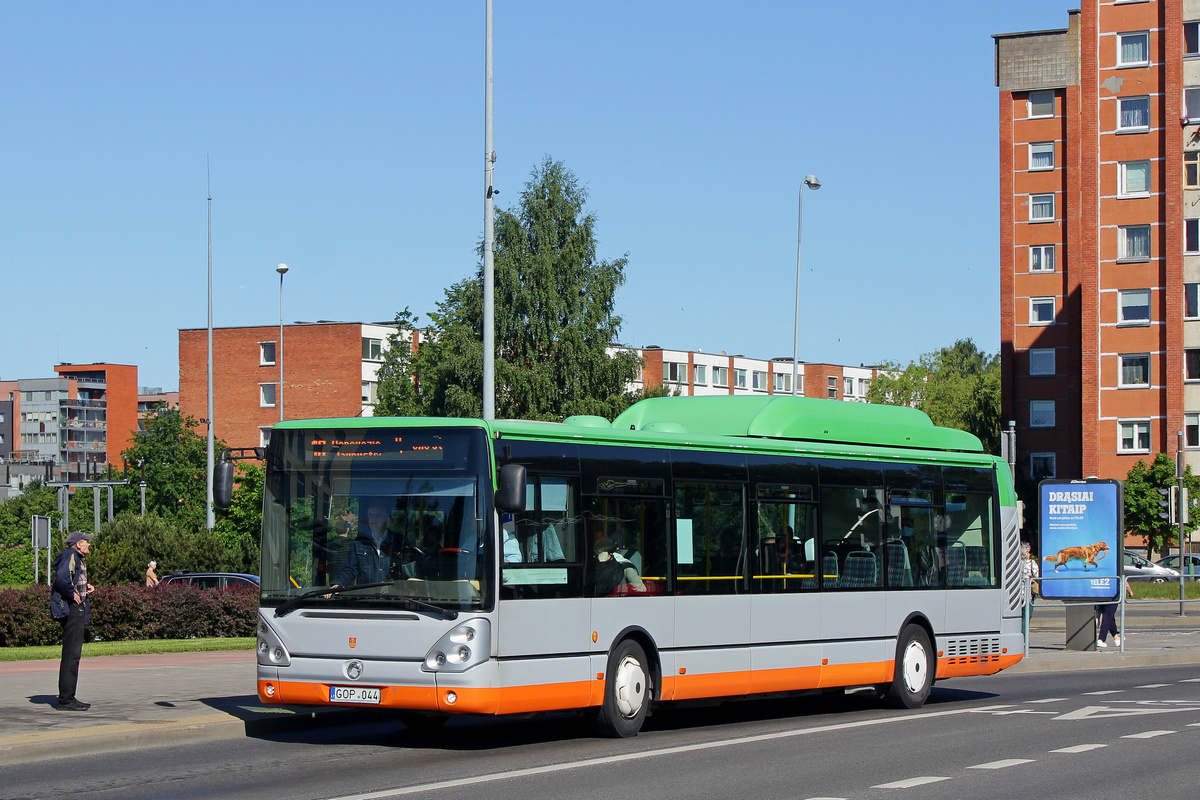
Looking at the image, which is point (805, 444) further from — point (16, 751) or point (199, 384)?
point (199, 384)

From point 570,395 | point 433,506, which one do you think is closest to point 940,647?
point 433,506

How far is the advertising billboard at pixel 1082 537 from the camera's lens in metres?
25.5

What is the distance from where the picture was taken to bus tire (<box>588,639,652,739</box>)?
13.1 meters

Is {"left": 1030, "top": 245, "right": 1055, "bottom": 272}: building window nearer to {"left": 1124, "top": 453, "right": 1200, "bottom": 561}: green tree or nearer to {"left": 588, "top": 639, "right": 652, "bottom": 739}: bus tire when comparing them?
{"left": 1124, "top": 453, "right": 1200, "bottom": 561}: green tree

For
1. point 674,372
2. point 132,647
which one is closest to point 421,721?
point 132,647

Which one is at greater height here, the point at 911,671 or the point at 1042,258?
the point at 1042,258

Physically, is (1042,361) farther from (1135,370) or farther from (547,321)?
(547,321)

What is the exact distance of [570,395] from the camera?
195 feet

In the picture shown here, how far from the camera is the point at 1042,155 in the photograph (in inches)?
3081

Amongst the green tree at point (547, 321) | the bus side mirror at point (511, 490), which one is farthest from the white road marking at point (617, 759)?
the green tree at point (547, 321)

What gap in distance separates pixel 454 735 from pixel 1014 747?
16.1 ft

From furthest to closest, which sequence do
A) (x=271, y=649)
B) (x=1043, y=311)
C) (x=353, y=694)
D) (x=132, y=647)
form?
(x=1043, y=311) → (x=132, y=647) → (x=271, y=649) → (x=353, y=694)

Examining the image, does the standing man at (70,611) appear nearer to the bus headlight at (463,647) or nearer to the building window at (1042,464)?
the bus headlight at (463,647)

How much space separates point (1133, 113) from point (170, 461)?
47.7 meters
